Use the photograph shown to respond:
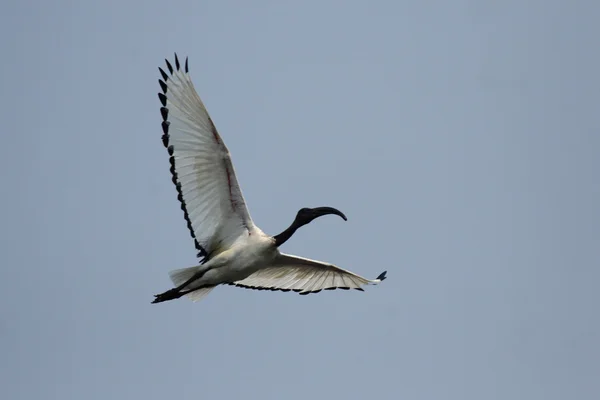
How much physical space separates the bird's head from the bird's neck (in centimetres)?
5

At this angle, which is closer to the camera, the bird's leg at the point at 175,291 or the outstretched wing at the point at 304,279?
the bird's leg at the point at 175,291

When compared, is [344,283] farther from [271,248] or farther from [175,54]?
[175,54]

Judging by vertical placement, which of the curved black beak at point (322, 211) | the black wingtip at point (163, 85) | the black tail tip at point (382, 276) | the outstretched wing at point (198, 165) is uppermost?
the black wingtip at point (163, 85)

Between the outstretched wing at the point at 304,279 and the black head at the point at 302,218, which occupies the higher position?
the black head at the point at 302,218

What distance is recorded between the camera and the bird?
19453mm

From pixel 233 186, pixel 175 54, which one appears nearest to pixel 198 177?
pixel 233 186

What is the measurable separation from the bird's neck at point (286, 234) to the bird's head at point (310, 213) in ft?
0.15

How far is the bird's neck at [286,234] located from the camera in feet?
67.1

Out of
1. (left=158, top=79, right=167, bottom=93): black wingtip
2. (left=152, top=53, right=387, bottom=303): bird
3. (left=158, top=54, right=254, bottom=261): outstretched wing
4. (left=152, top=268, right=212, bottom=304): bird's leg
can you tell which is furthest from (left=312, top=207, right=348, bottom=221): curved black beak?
(left=158, top=79, right=167, bottom=93): black wingtip

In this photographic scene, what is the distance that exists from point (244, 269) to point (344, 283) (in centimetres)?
227

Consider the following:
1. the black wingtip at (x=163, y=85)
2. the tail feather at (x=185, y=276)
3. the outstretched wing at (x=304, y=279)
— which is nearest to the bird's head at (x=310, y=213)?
the outstretched wing at (x=304, y=279)

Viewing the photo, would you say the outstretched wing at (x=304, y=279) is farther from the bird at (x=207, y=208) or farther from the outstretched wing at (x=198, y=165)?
the outstretched wing at (x=198, y=165)

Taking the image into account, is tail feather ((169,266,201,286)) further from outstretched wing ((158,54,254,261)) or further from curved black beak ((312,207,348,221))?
curved black beak ((312,207,348,221))

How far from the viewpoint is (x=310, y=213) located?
67.5 feet
